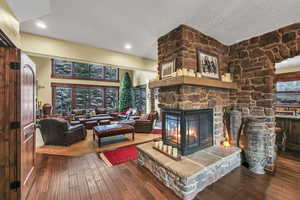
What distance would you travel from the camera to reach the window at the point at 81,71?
775cm

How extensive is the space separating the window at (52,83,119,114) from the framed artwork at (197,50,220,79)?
784 cm

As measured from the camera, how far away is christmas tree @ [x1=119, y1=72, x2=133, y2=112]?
8914mm

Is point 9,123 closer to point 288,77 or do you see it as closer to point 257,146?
point 257,146

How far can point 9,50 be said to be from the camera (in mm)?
1765

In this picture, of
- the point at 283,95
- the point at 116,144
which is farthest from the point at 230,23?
the point at 283,95

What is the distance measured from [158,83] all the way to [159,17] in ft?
3.94

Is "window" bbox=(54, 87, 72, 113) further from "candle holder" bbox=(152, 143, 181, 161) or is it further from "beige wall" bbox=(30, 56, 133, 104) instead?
"candle holder" bbox=(152, 143, 181, 161)

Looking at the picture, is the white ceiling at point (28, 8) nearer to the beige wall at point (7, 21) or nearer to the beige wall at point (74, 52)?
the beige wall at point (7, 21)

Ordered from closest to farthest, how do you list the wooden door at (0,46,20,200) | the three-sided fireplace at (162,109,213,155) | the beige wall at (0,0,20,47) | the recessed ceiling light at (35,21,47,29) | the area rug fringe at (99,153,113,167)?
the beige wall at (0,0,20,47), the wooden door at (0,46,20,200), the three-sided fireplace at (162,109,213,155), the recessed ceiling light at (35,21,47,29), the area rug fringe at (99,153,113,167)

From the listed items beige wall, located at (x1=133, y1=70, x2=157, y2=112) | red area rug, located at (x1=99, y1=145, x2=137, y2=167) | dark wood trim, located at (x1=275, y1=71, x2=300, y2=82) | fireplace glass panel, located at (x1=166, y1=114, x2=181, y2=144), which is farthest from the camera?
beige wall, located at (x1=133, y1=70, x2=157, y2=112)

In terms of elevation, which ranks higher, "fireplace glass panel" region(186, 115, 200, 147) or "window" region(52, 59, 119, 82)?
"window" region(52, 59, 119, 82)

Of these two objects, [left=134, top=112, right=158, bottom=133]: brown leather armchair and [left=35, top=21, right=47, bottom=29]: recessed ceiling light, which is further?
[left=134, top=112, right=158, bottom=133]: brown leather armchair

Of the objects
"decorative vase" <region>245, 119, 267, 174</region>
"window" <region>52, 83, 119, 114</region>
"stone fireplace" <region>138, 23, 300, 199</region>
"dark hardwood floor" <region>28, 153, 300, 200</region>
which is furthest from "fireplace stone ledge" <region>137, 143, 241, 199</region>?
"window" <region>52, 83, 119, 114</region>

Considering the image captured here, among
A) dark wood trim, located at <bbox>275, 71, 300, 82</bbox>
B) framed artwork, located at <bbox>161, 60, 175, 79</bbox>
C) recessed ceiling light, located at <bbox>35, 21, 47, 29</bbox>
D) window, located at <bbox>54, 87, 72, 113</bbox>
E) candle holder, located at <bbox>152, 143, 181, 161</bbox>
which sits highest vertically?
recessed ceiling light, located at <bbox>35, 21, 47, 29</bbox>
